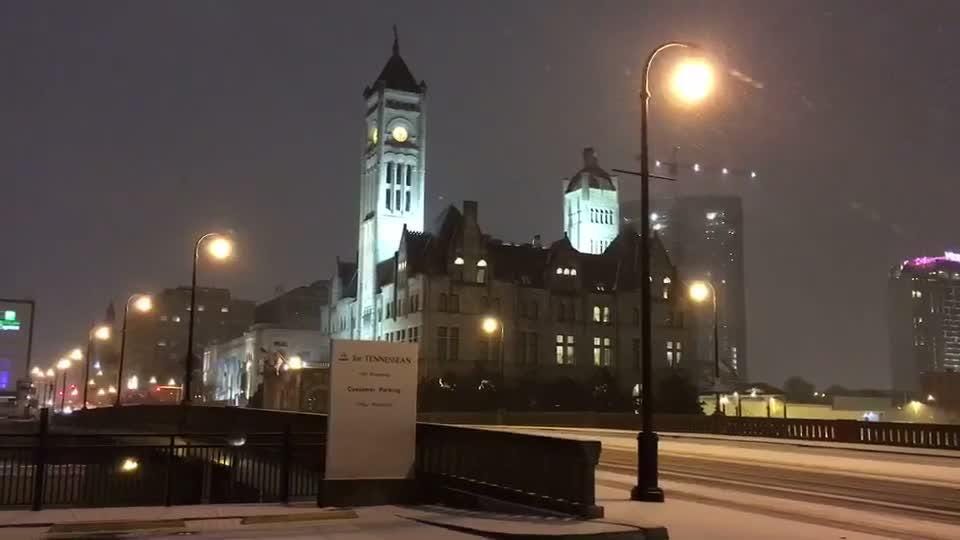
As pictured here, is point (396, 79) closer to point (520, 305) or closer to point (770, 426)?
point (520, 305)

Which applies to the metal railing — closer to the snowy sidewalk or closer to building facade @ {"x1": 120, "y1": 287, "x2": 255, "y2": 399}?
the snowy sidewalk

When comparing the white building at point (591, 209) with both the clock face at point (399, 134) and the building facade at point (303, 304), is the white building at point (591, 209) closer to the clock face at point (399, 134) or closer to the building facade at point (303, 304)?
the clock face at point (399, 134)

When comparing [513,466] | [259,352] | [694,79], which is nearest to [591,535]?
[513,466]

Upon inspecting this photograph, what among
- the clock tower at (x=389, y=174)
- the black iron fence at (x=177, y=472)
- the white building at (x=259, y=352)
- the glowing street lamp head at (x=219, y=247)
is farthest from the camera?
the white building at (x=259, y=352)

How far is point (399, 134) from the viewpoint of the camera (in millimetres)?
118188

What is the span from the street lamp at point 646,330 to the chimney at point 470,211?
254ft

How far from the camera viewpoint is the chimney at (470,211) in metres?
95.2

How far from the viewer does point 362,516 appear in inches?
587

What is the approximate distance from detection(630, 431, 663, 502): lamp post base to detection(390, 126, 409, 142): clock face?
10424 cm

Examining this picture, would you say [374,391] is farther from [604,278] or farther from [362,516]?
[604,278]

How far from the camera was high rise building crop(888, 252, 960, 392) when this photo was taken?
187500 mm

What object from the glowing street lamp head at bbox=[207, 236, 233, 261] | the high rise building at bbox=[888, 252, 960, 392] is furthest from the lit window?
the high rise building at bbox=[888, 252, 960, 392]

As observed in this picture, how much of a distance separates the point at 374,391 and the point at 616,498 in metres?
4.79

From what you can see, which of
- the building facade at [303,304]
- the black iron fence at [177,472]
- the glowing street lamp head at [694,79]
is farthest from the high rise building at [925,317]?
the glowing street lamp head at [694,79]
